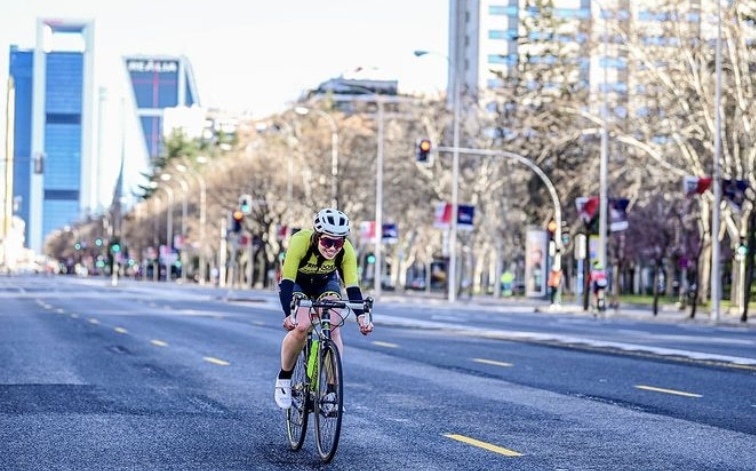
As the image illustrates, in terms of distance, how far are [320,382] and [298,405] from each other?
0.56m

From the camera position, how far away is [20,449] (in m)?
11.5

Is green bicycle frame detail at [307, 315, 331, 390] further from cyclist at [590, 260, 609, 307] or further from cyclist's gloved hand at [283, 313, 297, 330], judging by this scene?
cyclist at [590, 260, 609, 307]

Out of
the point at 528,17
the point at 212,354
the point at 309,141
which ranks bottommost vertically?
the point at 212,354

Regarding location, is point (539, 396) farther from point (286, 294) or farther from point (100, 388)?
point (286, 294)

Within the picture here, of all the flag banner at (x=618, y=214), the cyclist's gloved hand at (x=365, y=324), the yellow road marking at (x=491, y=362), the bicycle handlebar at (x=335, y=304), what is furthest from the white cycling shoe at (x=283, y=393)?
the flag banner at (x=618, y=214)

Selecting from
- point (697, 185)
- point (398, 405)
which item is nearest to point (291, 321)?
point (398, 405)

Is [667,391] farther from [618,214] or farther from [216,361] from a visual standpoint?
[618,214]

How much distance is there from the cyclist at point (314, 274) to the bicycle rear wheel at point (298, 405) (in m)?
0.05

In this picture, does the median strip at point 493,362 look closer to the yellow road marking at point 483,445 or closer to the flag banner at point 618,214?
the yellow road marking at point 483,445

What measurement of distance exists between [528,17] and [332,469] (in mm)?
92932

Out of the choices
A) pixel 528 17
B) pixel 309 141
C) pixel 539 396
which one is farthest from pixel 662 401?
pixel 528 17

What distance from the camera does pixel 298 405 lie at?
11461mm

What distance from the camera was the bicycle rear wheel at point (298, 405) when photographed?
37.0ft

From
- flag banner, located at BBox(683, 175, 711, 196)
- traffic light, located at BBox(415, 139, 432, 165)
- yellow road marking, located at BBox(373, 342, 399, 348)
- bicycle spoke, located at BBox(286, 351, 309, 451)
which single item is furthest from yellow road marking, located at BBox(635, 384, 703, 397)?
traffic light, located at BBox(415, 139, 432, 165)
